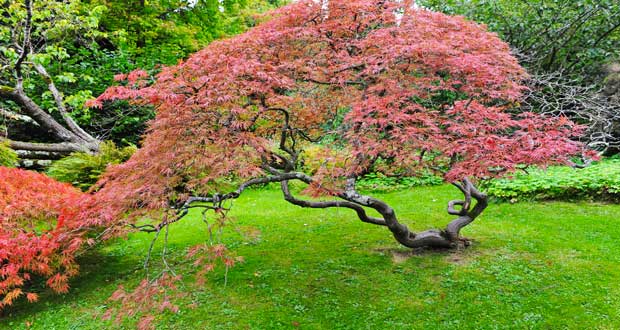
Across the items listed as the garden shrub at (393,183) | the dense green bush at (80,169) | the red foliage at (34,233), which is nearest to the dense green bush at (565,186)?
the garden shrub at (393,183)

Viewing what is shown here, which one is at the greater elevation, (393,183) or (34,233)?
(34,233)

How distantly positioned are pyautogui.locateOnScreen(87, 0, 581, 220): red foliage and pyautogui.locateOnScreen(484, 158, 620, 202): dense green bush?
3.29 metres

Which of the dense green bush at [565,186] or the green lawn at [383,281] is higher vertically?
the dense green bush at [565,186]

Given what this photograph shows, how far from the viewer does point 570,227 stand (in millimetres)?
5207

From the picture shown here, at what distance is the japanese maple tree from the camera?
9.82 ft

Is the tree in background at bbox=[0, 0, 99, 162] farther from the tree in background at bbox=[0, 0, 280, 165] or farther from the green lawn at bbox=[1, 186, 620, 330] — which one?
the green lawn at bbox=[1, 186, 620, 330]

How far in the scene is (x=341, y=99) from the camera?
12.7ft

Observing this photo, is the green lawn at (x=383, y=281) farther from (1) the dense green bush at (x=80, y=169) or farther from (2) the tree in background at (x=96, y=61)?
(2) the tree in background at (x=96, y=61)

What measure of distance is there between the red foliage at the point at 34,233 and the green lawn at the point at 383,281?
0.47 meters

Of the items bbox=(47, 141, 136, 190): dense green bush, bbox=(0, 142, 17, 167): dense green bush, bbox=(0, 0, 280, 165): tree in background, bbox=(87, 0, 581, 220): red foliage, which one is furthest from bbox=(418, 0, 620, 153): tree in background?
bbox=(0, 142, 17, 167): dense green bush

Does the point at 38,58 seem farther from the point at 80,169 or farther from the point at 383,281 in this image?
the point at 383,281

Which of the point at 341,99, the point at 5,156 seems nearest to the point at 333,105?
the point at 341,99

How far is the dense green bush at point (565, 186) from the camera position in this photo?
6.15 meters

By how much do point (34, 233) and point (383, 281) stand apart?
3145 millimetres
